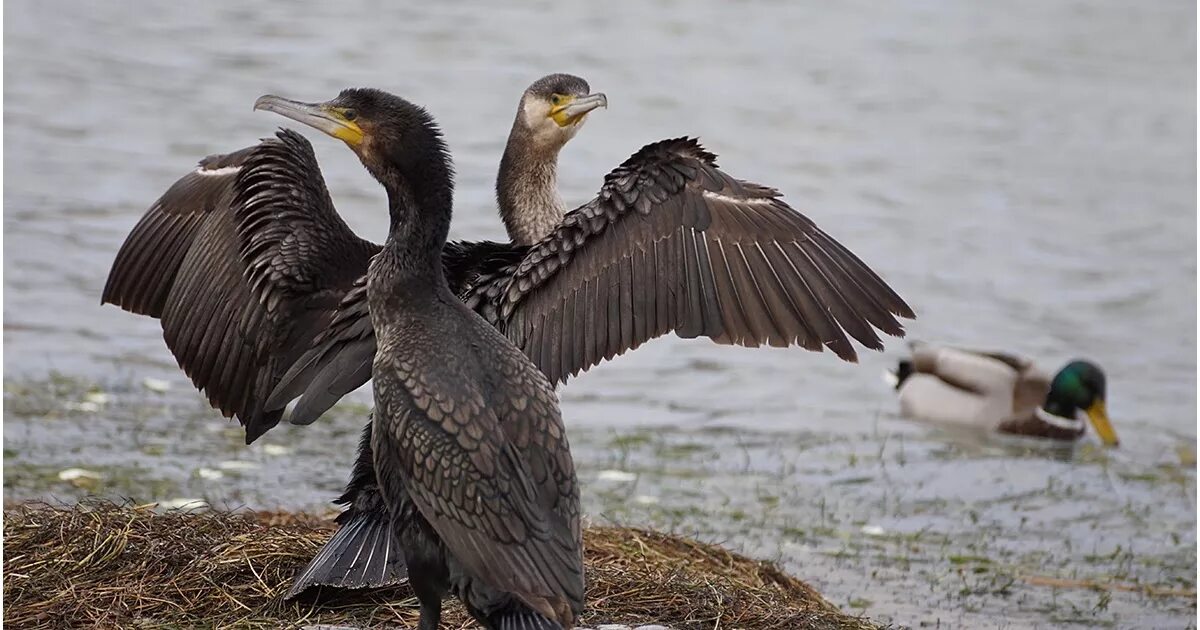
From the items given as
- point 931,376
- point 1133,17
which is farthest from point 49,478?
point 1133,17

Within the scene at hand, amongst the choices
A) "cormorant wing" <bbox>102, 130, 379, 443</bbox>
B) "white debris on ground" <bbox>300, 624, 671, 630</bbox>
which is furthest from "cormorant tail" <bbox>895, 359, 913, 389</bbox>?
"white debris on ground" <bbox>300, 624, 671, 630</bbox>

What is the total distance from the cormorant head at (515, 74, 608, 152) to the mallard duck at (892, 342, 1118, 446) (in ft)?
13.4

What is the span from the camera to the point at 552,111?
664 centimetres

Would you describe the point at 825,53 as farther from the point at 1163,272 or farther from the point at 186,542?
the point at 186,542

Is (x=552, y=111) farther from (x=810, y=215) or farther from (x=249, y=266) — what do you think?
(x=810, y=215)

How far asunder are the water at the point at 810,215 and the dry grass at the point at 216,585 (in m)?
1.09

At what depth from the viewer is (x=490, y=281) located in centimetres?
570

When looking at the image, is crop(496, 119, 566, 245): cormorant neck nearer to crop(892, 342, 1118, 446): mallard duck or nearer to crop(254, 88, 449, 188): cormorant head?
crop(254, 88, 449, 188): cormorant head

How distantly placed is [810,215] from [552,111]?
679 centimetres

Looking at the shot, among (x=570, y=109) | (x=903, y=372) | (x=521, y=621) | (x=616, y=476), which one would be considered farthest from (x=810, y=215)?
(x=521, y=621)

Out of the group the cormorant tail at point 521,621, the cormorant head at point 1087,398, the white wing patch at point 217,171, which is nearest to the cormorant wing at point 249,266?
the white wing patch at point 217,171

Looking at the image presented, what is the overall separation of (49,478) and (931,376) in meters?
4.84

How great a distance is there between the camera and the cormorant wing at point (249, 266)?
19.0ft

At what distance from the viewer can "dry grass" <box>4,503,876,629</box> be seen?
5449 millimetres
